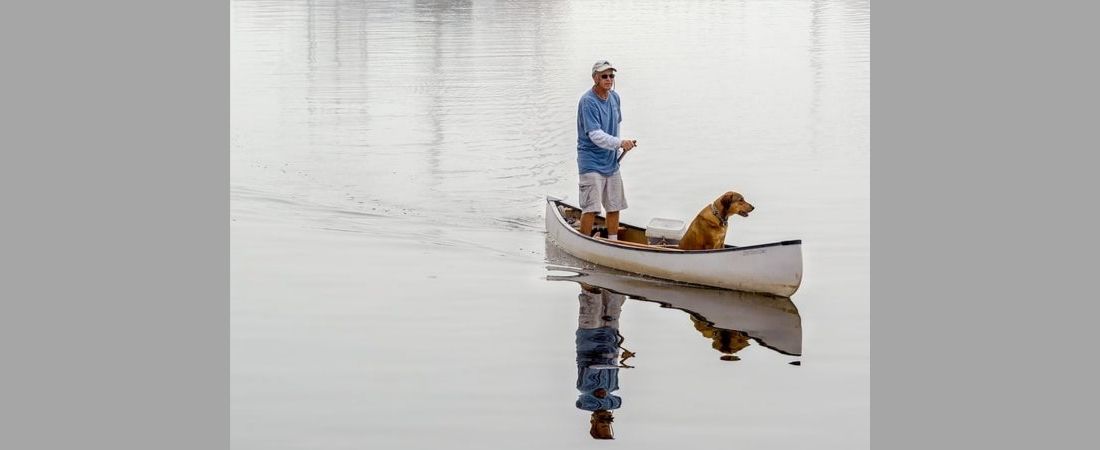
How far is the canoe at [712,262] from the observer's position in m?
16.6

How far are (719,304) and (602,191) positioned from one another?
2.08m

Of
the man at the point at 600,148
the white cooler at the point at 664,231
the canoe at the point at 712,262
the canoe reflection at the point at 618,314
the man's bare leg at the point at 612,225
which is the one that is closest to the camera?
the canoe reflection at the point at 618,314

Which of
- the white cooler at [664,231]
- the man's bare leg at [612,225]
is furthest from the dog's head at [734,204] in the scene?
the man's bare leg at [612,225]

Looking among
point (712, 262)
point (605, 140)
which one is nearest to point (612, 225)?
point (605, 140)

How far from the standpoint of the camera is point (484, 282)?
17.6 metres

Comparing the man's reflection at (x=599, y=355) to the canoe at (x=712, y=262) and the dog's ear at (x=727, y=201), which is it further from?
the dog's ear at (x=727, y=201)

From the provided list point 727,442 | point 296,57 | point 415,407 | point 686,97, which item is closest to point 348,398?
point 415,407

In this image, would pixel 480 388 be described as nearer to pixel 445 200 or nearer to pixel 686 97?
pixel 445 200

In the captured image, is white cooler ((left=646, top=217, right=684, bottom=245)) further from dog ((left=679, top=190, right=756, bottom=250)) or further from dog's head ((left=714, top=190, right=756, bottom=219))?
dog's head ((left=714, top=190, right=756, bottom=219))

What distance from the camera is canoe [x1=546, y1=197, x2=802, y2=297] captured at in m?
16.6

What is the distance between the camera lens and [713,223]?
17078mm

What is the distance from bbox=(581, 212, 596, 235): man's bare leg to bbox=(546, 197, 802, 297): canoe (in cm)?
13

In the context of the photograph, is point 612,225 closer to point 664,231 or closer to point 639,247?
point 664,231

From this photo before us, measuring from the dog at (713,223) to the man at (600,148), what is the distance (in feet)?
3.27
